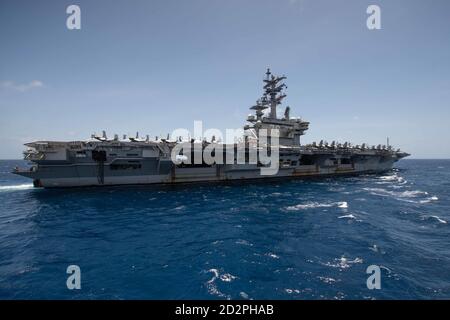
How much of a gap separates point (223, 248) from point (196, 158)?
1629 centimetres

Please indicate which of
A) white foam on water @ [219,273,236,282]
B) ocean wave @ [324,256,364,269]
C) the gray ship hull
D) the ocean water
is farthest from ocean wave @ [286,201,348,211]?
the gray ship hull

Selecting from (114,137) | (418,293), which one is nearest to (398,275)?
(418,293)

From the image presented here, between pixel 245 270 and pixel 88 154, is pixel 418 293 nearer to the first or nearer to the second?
pixel 245 270

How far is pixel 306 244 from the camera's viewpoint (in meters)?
9.59

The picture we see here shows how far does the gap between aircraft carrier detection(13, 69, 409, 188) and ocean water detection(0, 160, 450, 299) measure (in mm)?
4335

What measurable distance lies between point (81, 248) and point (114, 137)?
15261mm

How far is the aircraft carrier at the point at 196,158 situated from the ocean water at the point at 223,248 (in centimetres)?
434

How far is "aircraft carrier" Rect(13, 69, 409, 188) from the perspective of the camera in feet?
67.6

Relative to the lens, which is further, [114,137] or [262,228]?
[114,137]

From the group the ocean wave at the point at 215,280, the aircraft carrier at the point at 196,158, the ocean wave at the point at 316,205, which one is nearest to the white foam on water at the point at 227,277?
the ocean wave at the point at 215,280

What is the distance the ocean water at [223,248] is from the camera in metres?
6.39

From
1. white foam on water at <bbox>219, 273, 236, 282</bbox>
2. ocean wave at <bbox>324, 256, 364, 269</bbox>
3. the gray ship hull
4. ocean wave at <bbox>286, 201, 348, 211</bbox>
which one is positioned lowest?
white foam on water at <bbox>219, 273, 236, 282</bbox>

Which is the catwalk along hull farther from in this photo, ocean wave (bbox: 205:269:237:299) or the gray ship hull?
ocean wave (bbox: 205:269:237:299)

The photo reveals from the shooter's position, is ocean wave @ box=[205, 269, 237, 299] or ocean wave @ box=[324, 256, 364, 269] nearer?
ocean wave @ box=[205, 269, 237, 299]
